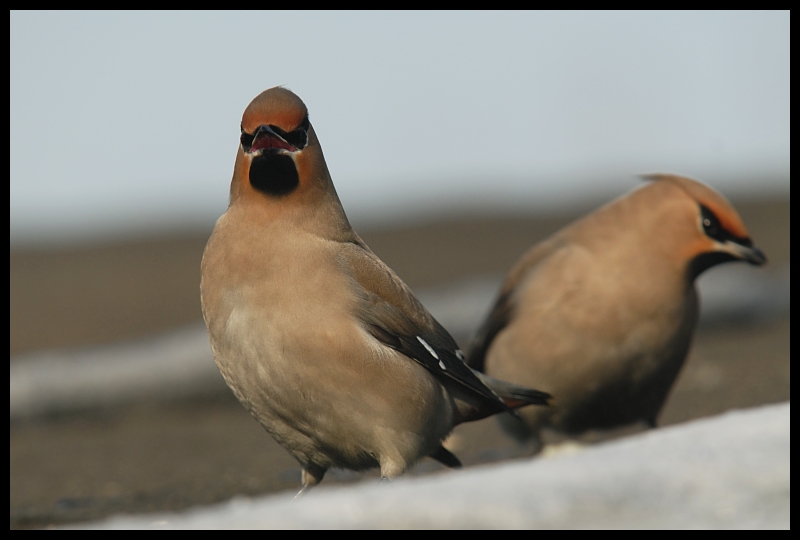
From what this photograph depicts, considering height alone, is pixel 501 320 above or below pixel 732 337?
above

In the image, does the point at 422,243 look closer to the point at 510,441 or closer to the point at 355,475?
the point at 510,441

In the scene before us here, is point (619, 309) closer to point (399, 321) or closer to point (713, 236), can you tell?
point (713, 236)

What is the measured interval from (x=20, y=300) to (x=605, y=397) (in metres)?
6.74

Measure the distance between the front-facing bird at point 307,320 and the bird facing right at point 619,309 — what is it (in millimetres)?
1345

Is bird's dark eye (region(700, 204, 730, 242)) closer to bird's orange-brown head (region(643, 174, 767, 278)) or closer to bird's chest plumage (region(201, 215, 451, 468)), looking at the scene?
bird's orange-brown head (region(643, 174, 767, 278))

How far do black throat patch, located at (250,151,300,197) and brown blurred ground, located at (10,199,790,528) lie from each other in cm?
145

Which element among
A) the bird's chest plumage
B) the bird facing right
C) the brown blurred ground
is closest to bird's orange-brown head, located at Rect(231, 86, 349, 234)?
the bird's chest plumage

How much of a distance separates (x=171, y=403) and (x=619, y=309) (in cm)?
326

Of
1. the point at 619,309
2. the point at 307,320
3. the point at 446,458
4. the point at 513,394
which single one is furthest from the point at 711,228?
the point at 307,320

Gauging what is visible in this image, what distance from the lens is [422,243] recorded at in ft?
43.5

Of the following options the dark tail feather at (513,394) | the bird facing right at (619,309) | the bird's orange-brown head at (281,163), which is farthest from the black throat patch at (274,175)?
the bird facing right at (619,309)

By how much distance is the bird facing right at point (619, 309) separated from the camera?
520cm

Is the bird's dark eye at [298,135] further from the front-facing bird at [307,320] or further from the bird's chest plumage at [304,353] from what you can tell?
the bird's chest plumage at [304,353]
